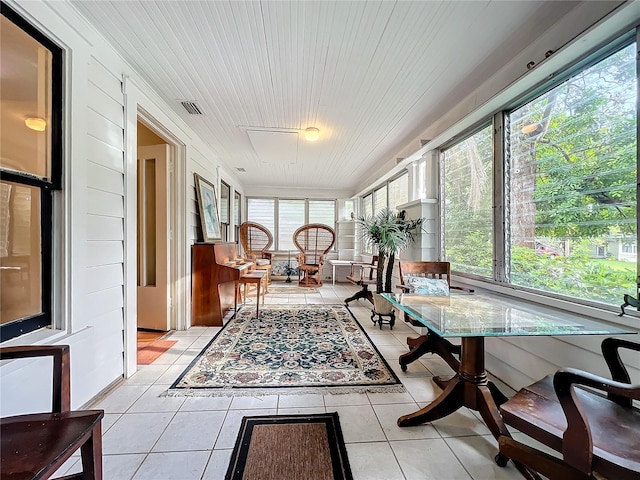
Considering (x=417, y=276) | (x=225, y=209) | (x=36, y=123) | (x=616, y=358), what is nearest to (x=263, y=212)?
(x=225, y=209)

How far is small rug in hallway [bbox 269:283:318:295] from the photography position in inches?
199

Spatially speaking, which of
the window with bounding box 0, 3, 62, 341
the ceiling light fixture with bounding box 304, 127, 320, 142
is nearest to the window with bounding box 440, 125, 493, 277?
the ceiling light fixture with bounding box 304, 127, 320, 142

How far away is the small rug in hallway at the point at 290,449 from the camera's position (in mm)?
1165

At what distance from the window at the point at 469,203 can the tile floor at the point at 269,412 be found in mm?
1127

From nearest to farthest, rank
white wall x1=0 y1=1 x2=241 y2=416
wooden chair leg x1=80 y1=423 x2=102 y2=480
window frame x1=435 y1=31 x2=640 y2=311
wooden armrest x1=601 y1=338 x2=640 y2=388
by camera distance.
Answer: wooden chair leg x1=80 y1=423 x2=102 y2=480 → wooden armrest x1=601 y1=338 x2=640 y2=388 → white wall x1=0 y1=1 x2=241 y2=416 → window frame x1=435 y1=31 x2=640 y2=311

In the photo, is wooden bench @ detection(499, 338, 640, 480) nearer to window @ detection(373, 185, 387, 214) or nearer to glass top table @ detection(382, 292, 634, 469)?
glass top table @ detection(382, 292, 634, 469)

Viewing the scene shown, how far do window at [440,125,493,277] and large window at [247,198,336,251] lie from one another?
4055 mm

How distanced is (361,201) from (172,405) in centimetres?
554

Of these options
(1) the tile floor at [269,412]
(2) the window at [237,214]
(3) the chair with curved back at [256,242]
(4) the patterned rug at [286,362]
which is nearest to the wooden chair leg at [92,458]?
(1) the tile floor at [269,412]

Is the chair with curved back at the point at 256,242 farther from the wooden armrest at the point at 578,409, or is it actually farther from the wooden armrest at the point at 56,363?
the wooden armrest at the point at 578,409

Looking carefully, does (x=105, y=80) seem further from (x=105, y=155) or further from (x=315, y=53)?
(x=315, y=53)

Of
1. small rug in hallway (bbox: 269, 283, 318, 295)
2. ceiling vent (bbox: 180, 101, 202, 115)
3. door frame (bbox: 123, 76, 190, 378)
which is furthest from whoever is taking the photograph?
small rug in hallway (bbox: 269, 283, 318, 295)

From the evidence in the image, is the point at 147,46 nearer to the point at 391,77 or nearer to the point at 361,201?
the point at 391,77

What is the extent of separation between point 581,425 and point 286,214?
6.30 m
